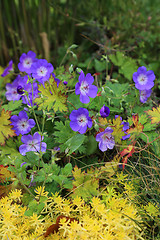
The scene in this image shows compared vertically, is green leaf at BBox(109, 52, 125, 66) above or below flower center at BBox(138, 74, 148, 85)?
below

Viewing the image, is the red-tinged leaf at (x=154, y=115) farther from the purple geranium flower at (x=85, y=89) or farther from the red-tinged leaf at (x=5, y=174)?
the red-tinged leaf at (x=5, y=174)

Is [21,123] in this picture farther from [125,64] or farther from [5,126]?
[125,64]

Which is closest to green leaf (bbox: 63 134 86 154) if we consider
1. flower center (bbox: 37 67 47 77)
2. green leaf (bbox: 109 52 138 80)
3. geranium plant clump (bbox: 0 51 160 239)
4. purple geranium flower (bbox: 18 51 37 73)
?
Result: geranium plant clump (bbox: 0 51 160 239)

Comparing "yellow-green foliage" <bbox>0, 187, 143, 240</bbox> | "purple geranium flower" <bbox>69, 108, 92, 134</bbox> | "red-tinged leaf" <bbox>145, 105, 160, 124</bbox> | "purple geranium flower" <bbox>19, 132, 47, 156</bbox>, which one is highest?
"purple geranium flower" <bbox>69, 108, 92, 134</bbox>

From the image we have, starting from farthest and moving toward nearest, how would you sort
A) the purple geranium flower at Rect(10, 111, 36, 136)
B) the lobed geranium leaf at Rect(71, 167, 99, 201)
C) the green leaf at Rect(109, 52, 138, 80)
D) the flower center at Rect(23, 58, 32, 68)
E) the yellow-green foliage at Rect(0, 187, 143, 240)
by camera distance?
the green leaf at Rect(109, 52, 138, 80), the flower center at Rect(23, 58, 32, 68), the purple geranium flower at Rect(10, 111, 36, 136), the lobed geranium leaf at Rect(71, 167, 99, 201), the yellow-green foliage at Rect(0, 187, 143, 240)

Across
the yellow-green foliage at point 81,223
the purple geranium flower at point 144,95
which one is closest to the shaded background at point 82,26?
the purple geranium flower at point 144,95

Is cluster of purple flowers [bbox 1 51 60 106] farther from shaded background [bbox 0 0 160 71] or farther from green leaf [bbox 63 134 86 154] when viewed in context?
shaded background [bbox 0 0 160 71]

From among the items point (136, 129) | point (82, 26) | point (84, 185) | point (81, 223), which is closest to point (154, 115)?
point (136, 129)
